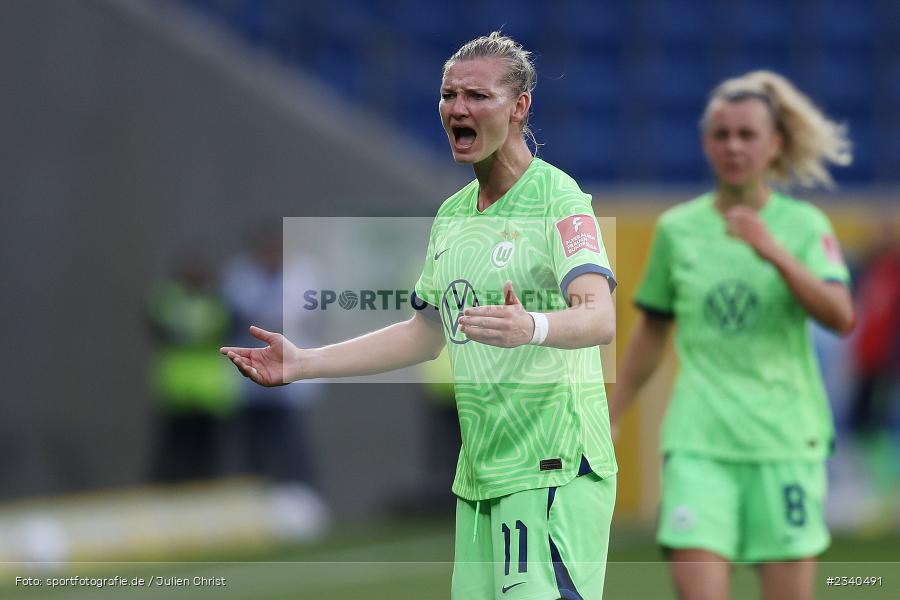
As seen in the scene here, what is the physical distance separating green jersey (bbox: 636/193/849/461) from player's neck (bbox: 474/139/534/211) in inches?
63.4

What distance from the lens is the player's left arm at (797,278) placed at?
5.71 meters

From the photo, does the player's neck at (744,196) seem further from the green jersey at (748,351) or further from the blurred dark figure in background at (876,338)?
the blurred dark figure in background at (876,338)

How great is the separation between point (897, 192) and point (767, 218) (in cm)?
977

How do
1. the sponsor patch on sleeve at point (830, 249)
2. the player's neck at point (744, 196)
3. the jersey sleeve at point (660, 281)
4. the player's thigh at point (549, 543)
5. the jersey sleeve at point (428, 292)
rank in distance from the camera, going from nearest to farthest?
the player's thigh at point (549, 543) → the jersey sleeve at point (428, 292) → the sponsor patch on sleeve at point (830, 249) → the player's neck at point (744, 196) → the jersey sleeve at point (660, 281)

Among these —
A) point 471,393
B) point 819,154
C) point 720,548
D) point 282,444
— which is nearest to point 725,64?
point 282,444

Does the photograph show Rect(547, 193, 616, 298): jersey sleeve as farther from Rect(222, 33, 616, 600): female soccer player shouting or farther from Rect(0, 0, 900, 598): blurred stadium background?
Rect(0, 0, 900, 598): blurred stadium background

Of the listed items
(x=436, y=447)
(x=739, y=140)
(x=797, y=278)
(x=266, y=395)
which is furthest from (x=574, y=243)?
(x=436, y=447)

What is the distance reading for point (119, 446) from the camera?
12984 mm

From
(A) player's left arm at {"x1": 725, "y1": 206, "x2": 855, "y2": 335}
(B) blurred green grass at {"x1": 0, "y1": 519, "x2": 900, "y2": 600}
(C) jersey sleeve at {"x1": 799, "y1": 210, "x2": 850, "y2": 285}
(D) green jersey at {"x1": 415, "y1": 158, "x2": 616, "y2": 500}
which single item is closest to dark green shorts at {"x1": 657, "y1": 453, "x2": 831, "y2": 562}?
(A) player's left arm at {"x1": 725, "y1": 206, "x2": 855, "y2": 335}

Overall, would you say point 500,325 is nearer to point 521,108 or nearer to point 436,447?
point 521,108

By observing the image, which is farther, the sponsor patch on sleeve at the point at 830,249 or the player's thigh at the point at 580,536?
the sponsor patch on sleeve at the point at 830,249

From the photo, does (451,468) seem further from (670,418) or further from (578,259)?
(578,259)

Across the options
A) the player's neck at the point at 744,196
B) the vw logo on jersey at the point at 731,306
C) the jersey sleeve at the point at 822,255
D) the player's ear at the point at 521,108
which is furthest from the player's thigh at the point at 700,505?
the player's ear at the point at 521,108

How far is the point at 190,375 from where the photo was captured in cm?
1226
